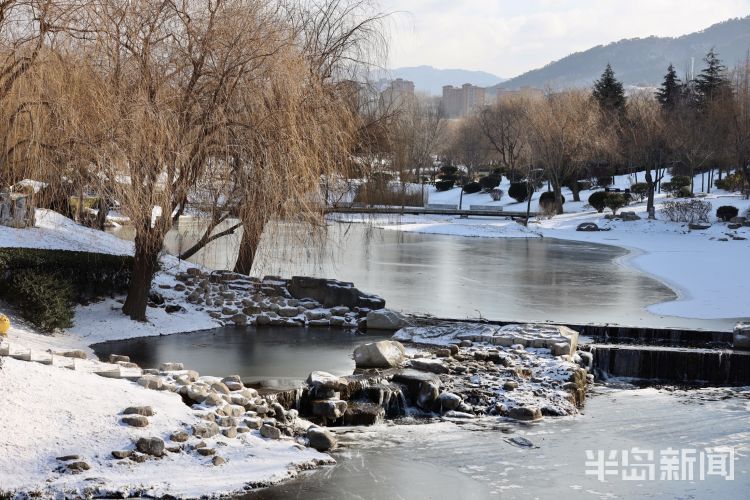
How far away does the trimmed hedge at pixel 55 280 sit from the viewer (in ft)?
42.5

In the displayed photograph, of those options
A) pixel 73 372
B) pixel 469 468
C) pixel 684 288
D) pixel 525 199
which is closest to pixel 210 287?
pixel 73 372

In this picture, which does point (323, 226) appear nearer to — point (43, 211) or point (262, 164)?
point (262, 164)

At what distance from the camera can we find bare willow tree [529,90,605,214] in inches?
1877

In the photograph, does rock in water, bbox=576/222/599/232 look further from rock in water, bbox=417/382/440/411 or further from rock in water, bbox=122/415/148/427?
rock in water, bbox=122/415/148/427

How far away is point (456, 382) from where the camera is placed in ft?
39.6

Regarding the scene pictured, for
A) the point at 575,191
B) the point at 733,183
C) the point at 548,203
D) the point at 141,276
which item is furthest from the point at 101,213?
the point at 733,183

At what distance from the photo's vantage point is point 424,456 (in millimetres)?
9453

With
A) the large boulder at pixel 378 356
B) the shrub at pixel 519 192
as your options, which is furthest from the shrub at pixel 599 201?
the large boulder at pixel 378 356

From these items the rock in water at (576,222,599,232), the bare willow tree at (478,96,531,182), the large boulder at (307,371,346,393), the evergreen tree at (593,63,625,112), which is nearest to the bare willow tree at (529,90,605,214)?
the bare willow tree at (478,96,531,182)

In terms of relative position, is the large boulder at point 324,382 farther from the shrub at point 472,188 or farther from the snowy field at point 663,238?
the shrub at point 472,188

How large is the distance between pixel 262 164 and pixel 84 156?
2.73 m

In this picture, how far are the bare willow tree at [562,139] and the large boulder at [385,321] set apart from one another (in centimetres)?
3306

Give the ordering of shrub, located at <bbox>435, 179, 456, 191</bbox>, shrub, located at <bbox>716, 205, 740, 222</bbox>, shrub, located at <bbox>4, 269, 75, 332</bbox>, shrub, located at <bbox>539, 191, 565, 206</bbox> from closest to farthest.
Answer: shrub, located at <bbox>4, 269, 75, 332</bbox>
shrub, located at <bbox>716, 205, 740, 222</bbox>
shrub, located at <bbox>539, 191, 565, 206</bbox>
shrub, located at <bbox>435, 179, 456, 191</bbox>

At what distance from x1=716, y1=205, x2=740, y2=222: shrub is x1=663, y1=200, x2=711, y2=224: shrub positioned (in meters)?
0.57
